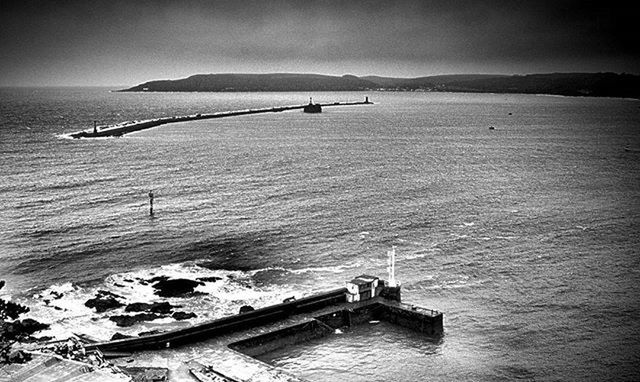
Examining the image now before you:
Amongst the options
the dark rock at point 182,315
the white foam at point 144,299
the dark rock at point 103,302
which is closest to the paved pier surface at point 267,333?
the white foam at point 144,299

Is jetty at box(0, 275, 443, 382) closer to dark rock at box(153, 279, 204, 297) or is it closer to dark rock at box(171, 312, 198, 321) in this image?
dark rock at box(171, 312, 198, 321)

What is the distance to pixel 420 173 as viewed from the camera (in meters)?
109

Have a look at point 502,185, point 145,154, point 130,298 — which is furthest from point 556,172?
point 130,298

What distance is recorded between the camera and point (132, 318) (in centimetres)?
4556

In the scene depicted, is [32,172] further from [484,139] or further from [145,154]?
[484,139]

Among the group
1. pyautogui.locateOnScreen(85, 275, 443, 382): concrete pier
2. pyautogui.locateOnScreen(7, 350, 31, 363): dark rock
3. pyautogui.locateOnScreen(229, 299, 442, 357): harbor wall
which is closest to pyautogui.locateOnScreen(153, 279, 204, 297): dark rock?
pyautogui.locateOnScreen(85, 275, 443, 382): concrete pier

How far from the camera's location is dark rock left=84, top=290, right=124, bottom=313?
4753cm

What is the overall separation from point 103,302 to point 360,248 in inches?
982

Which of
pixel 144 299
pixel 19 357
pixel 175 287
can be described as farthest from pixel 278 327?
A: pixel 19 357

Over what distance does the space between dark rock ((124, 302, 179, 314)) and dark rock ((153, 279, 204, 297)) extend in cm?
244

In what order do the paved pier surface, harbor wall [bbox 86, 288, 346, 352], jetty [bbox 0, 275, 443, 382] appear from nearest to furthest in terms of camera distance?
jetty [bbox 0, 275, 443, 382] < the paved pier surface < harbor wall [bbox 86, 288, 346, 352]

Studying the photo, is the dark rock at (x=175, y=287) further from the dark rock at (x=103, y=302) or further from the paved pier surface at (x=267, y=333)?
the paved pier surface at (x=267, y=333)

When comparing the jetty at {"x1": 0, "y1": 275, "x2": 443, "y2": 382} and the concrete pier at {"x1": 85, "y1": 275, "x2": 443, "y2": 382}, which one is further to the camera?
the concrete pier at {"x1": 85, "y1": 275, "x2": 443, "y2": 382}

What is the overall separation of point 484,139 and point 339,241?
369 ft
